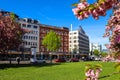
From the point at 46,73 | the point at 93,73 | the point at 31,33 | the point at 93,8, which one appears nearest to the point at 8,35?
the point at 46,73

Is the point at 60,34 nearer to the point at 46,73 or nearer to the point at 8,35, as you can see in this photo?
the point at 8,35

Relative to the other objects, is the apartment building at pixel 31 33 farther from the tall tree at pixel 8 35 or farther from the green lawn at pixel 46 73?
the green lawn at pixel 46 73

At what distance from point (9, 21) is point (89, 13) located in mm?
51028

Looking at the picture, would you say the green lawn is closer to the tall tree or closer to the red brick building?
the tall tree

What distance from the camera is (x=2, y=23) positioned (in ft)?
169

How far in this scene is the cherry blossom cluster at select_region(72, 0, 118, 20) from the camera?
405cm

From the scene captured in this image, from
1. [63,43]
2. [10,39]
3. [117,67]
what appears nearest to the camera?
[117,67]

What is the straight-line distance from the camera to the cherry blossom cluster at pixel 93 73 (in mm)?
4285

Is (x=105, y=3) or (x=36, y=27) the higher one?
(x=36, y=27)

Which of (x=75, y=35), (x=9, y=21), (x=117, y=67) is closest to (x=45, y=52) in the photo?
(x=75, y=35)

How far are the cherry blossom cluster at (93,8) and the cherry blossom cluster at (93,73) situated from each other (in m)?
0.81

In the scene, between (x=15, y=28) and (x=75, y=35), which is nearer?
(x=15, y=28)

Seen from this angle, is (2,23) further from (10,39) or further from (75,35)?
(75,35)

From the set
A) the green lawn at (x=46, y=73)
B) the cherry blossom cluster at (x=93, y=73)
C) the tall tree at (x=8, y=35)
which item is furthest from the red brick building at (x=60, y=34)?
the cherry blossom cluster at (x=93, y=73)
